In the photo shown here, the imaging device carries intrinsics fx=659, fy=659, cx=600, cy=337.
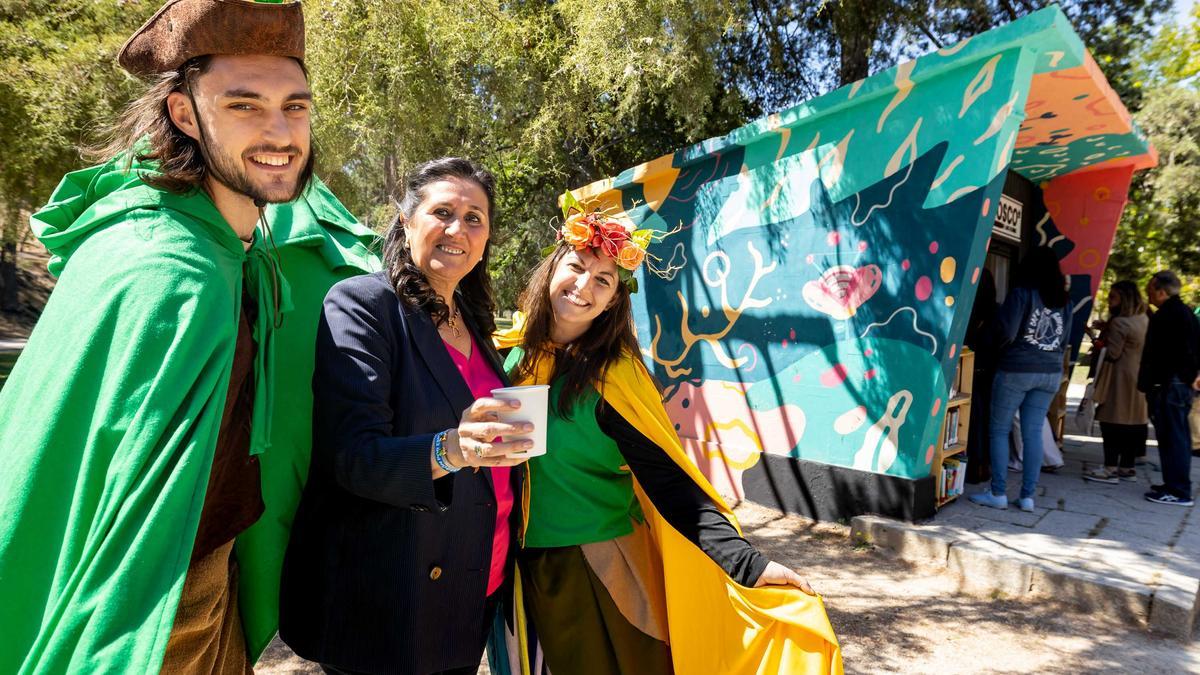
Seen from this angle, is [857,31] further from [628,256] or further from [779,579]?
[779,579]

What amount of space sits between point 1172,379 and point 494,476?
20.9 feet

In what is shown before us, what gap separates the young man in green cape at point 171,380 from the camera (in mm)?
1094

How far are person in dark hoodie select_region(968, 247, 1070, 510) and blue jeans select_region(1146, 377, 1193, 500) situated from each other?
3.94ft

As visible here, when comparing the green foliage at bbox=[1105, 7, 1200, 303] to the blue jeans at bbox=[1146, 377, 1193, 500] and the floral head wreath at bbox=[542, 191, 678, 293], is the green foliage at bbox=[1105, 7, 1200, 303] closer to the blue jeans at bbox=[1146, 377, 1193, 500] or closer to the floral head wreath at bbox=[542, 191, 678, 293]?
the blue jeans at bbox=[1146, 377, 1193, 500]

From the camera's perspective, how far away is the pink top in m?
1.83

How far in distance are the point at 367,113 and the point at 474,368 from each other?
16.8 feet

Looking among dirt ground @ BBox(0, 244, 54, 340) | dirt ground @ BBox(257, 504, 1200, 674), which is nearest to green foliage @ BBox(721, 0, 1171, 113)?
dirt ground @ BBox(257, 504, 1200, 674)

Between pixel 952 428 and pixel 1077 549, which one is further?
pixel 952 428

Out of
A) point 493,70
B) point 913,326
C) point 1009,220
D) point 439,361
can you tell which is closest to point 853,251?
point 913,326

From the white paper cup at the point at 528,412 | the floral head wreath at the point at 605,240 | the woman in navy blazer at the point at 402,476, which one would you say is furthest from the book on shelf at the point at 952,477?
the white paper cup at the point at 528,412

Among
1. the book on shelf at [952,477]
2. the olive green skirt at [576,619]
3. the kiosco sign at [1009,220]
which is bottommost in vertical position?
the book on shelf at [952,477]

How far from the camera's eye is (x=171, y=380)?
1.14 meters

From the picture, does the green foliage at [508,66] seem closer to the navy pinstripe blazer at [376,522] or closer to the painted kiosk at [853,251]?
the painted kiosk at [853,251]

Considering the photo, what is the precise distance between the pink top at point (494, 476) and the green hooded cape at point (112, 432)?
64cm
